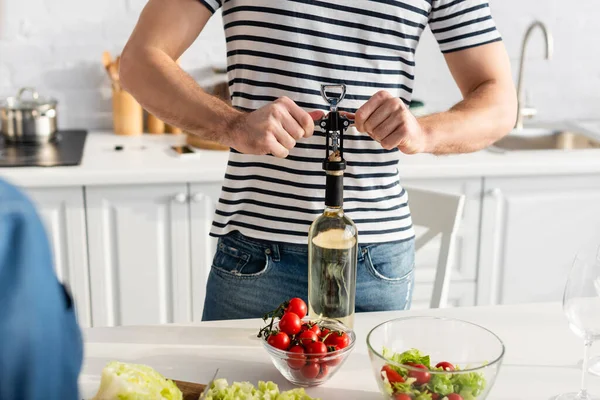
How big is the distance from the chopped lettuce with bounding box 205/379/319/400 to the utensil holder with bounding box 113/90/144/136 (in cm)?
191

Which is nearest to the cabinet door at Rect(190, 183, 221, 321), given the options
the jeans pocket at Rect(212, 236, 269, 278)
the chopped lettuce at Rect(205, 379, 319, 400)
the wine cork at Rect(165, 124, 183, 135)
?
the wine cork at Rect(165, 124, 183, 135)

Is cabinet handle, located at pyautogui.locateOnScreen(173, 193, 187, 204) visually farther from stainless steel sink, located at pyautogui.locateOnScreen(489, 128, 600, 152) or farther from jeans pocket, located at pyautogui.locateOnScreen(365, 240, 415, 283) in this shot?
stainless steel sink, located at pyautogui.locateOnScreen(489, 128, 600, 152)

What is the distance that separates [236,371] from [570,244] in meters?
1.82

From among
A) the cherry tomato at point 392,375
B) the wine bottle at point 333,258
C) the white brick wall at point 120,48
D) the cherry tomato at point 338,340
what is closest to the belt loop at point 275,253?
the wine bottle at point 333,258

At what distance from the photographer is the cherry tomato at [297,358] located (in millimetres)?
1069

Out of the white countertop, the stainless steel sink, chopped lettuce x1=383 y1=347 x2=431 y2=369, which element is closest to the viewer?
chopped lettuce x1=383 y1=347 x2=431 y2=369

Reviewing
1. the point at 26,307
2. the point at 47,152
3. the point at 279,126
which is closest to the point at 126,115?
the point at 47,152

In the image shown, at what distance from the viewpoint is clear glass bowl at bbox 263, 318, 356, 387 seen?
3.51 feet

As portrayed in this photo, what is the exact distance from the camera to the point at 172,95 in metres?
1.41

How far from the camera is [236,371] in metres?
1.15

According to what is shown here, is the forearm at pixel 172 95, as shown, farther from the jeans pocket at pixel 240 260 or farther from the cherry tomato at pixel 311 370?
the cherry tomato at pixel 311 370

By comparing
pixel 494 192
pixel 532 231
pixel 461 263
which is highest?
pixel 494 192

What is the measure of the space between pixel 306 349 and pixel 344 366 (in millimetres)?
110

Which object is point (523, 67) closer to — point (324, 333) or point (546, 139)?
point (546, 139)
